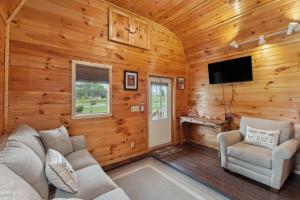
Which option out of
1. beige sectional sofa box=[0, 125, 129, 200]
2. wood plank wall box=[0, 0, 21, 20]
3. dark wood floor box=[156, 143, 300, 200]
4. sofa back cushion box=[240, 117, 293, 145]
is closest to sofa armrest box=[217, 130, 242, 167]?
dark wood floor box=[156, 143, 300, 200]

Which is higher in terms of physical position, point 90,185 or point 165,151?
point 90,185

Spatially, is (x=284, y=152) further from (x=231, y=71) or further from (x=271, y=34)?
(x=271, y=34)

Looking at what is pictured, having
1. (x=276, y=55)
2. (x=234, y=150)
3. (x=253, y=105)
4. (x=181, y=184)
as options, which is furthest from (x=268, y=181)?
(x=276, y=55)

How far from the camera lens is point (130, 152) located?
344 centimetres

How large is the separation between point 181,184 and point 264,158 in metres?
1.27

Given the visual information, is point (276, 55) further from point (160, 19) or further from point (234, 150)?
point (160, 19)

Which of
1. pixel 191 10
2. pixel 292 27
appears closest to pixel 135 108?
pixel 191 10

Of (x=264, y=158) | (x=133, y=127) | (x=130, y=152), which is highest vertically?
(x=133, y=127)

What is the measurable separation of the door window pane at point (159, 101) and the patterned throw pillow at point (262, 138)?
1.94m

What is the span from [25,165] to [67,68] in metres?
1.81

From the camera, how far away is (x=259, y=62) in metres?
3.21

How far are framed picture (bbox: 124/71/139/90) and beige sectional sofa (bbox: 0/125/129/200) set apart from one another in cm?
176

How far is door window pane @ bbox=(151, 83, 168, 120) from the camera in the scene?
3.97m

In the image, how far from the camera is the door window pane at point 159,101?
3.97 meters
